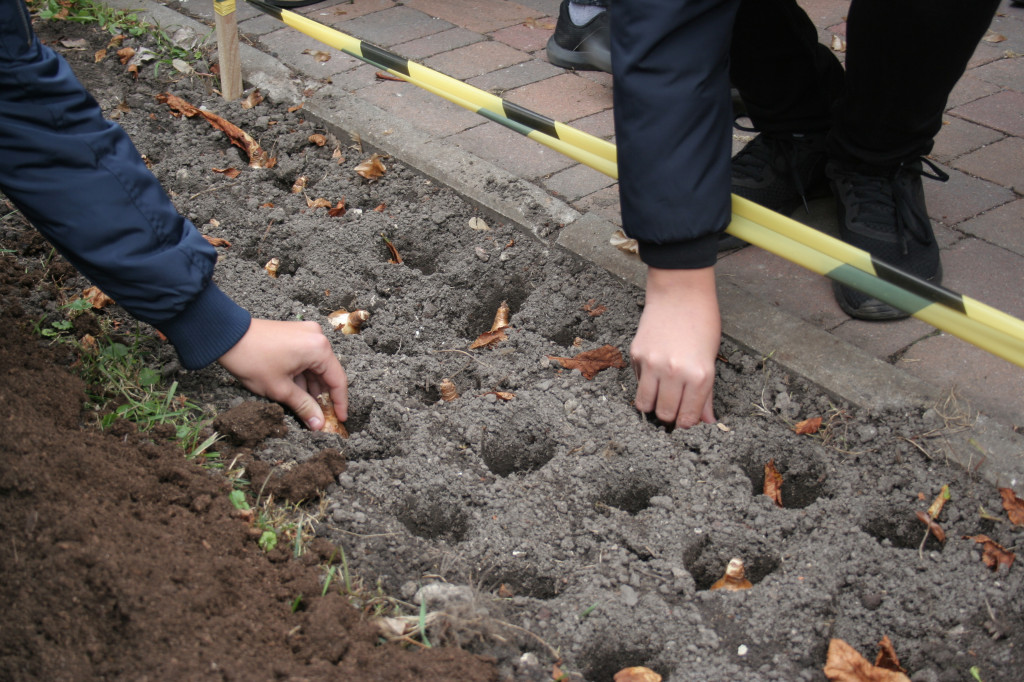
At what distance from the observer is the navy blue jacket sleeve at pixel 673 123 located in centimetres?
156

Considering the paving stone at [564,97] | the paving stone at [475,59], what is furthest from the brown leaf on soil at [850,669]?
the paving stone at [475,59]

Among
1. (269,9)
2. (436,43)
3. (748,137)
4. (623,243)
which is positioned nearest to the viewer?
(623,243)

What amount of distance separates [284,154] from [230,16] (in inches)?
24.7

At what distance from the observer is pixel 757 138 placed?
2516 millimetres

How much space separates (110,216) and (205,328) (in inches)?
11.5

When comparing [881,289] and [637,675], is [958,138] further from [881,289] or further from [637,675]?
[637,675]

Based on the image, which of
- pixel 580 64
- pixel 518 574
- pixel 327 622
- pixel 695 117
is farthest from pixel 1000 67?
pixel 327 622

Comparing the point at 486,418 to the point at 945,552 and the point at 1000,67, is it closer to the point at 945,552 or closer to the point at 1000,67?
the point at 945,552

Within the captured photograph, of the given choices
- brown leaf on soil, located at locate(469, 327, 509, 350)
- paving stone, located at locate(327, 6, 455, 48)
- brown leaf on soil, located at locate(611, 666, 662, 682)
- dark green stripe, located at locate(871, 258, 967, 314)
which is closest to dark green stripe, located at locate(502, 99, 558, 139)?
brown leaf on soil, located at locate(469, 327, 509, 350)

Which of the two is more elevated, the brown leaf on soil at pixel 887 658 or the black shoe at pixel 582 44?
the black shoe at pixel 582 44

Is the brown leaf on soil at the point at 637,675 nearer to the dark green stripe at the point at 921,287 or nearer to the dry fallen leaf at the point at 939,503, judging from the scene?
the dry fallen leaf at the point at 939,503

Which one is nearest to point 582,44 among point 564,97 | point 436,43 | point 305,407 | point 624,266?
point 564,97

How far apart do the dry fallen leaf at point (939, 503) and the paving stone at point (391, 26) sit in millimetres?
2908

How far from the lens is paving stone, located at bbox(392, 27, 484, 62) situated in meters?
3.55
